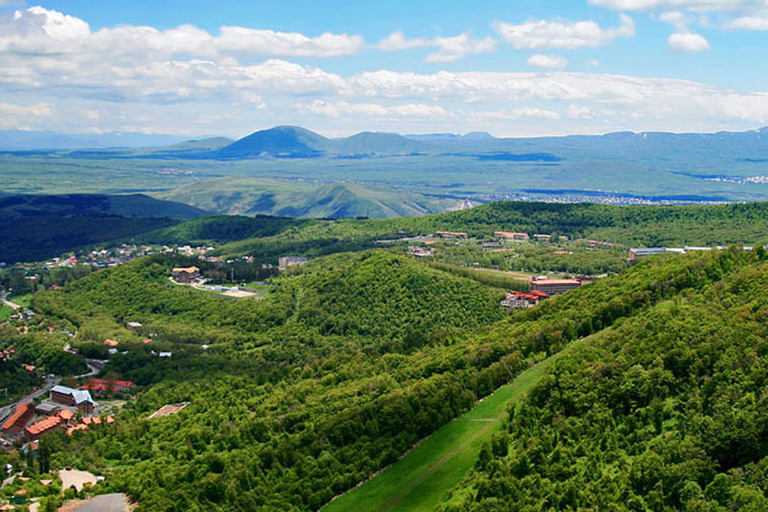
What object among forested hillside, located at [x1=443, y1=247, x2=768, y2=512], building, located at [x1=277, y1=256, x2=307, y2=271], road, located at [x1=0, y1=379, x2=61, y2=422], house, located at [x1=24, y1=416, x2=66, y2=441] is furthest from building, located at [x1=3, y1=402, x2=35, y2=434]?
building, located at [x1=277, y1=256, x2=307, y2=271]

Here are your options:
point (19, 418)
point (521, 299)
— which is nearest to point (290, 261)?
point (521, 299)

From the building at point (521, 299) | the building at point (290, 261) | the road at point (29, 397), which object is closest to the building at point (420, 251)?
the building at point (290, 261)

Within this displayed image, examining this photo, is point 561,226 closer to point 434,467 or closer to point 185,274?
point 185,274

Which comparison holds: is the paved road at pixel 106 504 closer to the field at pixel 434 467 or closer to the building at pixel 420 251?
the field at pixel 434 467

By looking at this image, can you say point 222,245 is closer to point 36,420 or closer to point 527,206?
point 527,206

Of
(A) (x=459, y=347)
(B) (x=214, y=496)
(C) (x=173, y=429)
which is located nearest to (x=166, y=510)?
(B) (x=214, y=496)

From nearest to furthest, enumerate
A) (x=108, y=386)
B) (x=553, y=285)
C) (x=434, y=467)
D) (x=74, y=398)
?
(x=434, y=467), (x=74, y=398), (x=108, y=386), (x=553, y=285)

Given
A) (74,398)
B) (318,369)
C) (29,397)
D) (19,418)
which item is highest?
(318,369)

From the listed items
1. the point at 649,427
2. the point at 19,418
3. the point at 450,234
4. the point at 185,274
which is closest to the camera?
the point at 649,427
